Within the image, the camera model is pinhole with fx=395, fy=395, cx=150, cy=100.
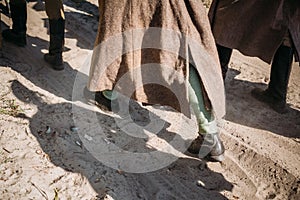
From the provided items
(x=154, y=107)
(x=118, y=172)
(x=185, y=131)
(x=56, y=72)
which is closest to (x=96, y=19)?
(x=56, y=72)

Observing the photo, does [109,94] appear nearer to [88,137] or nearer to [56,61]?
[88,137]

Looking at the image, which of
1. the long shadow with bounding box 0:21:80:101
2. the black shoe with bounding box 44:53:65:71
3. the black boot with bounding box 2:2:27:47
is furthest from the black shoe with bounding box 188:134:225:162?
the black boot with bounding box 2:2:27:47

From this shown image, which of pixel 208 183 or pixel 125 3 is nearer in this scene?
pixel 125 3

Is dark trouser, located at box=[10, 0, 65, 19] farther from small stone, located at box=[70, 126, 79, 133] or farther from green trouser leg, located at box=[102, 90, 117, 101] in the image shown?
small stone, located at box=[70, 126, 79, 133]

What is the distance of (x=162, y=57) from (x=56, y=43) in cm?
167

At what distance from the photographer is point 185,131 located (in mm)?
3826

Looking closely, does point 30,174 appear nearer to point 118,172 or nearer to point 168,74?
point 118,172

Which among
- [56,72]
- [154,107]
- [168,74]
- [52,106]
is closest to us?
[168,74]

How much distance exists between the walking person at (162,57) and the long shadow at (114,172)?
1.13 feet

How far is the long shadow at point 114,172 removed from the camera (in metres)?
3.06

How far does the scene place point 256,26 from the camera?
3.75 meters

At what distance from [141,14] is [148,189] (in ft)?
4.48

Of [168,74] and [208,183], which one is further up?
[168,74]

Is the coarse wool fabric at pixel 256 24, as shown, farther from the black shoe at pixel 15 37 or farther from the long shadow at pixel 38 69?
the black shoe at pixel 15 37
